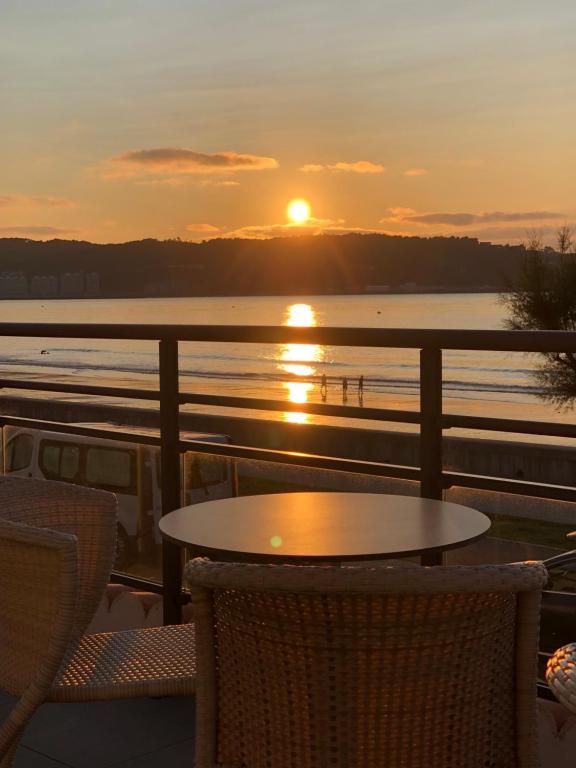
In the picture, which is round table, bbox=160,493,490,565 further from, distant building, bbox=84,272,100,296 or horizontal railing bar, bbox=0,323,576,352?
distant building, bbox=84,272,100,296

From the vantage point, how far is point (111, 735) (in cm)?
348

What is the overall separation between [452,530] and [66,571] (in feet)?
2.82

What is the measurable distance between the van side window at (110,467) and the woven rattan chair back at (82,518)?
156 centimetres

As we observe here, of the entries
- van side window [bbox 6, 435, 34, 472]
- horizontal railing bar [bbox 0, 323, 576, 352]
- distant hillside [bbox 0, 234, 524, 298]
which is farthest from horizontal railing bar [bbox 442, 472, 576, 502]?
distant hillside [bbox 0, 234, 524, 298]

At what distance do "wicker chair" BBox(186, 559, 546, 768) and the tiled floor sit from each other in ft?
5.06

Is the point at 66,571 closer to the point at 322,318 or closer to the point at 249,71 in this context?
the point at 249,71

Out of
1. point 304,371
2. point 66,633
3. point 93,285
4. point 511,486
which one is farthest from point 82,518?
point 93,285

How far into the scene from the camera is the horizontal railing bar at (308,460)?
3.34 meters

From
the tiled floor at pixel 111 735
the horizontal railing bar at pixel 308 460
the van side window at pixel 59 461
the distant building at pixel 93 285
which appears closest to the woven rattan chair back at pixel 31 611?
the tiled floor at pixel 111 735

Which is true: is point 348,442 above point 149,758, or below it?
below

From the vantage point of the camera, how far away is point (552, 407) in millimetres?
53250

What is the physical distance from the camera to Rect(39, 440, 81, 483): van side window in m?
5.61

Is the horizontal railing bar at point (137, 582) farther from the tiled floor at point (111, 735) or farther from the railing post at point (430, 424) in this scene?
the railing post at point (430, 424)

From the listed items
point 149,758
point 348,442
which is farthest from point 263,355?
point 149,758
